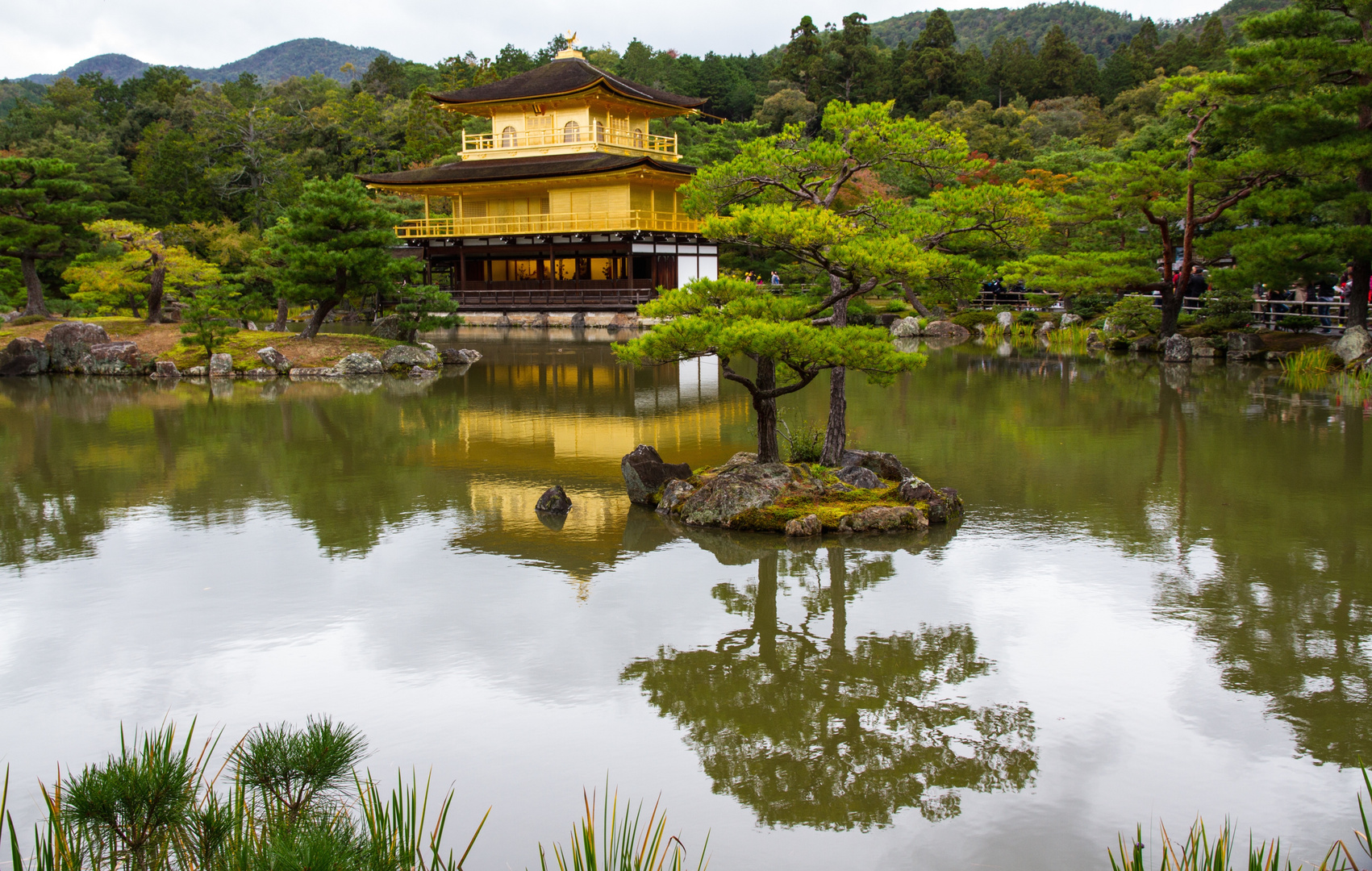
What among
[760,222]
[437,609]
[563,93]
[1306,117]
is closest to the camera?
[437,609]

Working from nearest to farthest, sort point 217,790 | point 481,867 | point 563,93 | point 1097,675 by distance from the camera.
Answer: point 481,867 → point 217,790 → point 1097,675 → point 563,93

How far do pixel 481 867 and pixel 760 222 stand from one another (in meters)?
5.80

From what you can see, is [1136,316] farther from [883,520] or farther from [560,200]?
[560,200]

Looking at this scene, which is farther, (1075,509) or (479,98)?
(479,98)

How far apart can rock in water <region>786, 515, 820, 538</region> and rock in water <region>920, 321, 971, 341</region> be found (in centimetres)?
2145

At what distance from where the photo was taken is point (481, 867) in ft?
13.5

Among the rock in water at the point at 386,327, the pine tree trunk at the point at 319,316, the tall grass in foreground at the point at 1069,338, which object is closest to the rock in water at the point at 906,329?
the tall grass in foreground at the point at 1069,338

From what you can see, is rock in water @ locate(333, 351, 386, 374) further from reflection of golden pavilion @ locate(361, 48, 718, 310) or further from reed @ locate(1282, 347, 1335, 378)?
reed @ locate(1282, 347, 1335, 378)

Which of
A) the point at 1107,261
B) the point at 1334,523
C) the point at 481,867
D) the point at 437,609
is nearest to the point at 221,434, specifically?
the point at 437,609

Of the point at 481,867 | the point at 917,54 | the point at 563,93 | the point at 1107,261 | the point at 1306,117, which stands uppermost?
the point at 917,54

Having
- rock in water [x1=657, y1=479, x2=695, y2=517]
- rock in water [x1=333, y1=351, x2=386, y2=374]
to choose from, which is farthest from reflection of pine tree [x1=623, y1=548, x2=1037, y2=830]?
rock in water [x1=333, y1=351, x2=386, y2=374]

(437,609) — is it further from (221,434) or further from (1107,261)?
(1107,261)

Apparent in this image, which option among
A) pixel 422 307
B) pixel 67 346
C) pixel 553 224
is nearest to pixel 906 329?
pixel 553 224

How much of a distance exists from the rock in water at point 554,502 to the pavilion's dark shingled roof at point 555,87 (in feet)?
84.4
